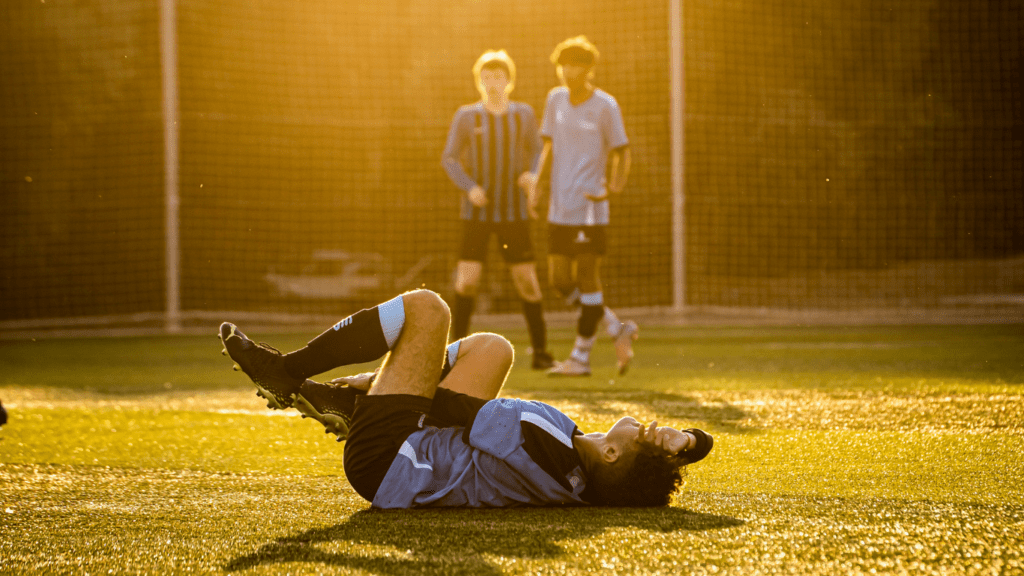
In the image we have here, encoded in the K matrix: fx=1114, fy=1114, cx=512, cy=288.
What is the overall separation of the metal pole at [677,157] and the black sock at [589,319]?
Result: 4007 millimetres

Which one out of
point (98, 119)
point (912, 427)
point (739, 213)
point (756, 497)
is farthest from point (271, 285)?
point (756, 497)

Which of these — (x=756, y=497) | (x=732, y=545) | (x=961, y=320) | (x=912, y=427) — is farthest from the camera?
(x=961, y=320)

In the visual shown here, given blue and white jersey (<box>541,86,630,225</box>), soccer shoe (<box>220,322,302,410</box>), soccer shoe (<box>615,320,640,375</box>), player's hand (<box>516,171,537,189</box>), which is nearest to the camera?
soccer shoe (<box>220,322,302,410</box>)

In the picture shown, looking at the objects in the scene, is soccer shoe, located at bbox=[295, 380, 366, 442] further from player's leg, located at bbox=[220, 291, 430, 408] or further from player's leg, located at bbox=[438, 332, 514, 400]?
player's leg, located at bbox=[438, 332, 514, 400]

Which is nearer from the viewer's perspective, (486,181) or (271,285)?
(486,181)

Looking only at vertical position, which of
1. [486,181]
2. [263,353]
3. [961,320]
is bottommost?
[961,320]

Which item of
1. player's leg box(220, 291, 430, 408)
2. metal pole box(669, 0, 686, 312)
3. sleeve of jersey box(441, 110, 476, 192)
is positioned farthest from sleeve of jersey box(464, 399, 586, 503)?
metal pole box(669, 0, 686, 312)

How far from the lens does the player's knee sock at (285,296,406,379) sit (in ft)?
9.93

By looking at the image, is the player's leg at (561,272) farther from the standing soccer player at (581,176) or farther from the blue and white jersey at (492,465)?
the blue and white jersey at (492,465)

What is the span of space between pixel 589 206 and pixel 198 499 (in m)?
3.93

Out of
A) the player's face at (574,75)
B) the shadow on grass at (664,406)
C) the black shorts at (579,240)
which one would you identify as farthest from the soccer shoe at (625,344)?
the player's face at (574,75)

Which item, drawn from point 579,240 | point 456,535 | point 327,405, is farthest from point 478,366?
point 579,240

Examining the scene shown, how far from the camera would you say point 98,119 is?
12.3 m

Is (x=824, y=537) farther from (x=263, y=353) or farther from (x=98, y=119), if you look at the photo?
(x=98, y=119)
